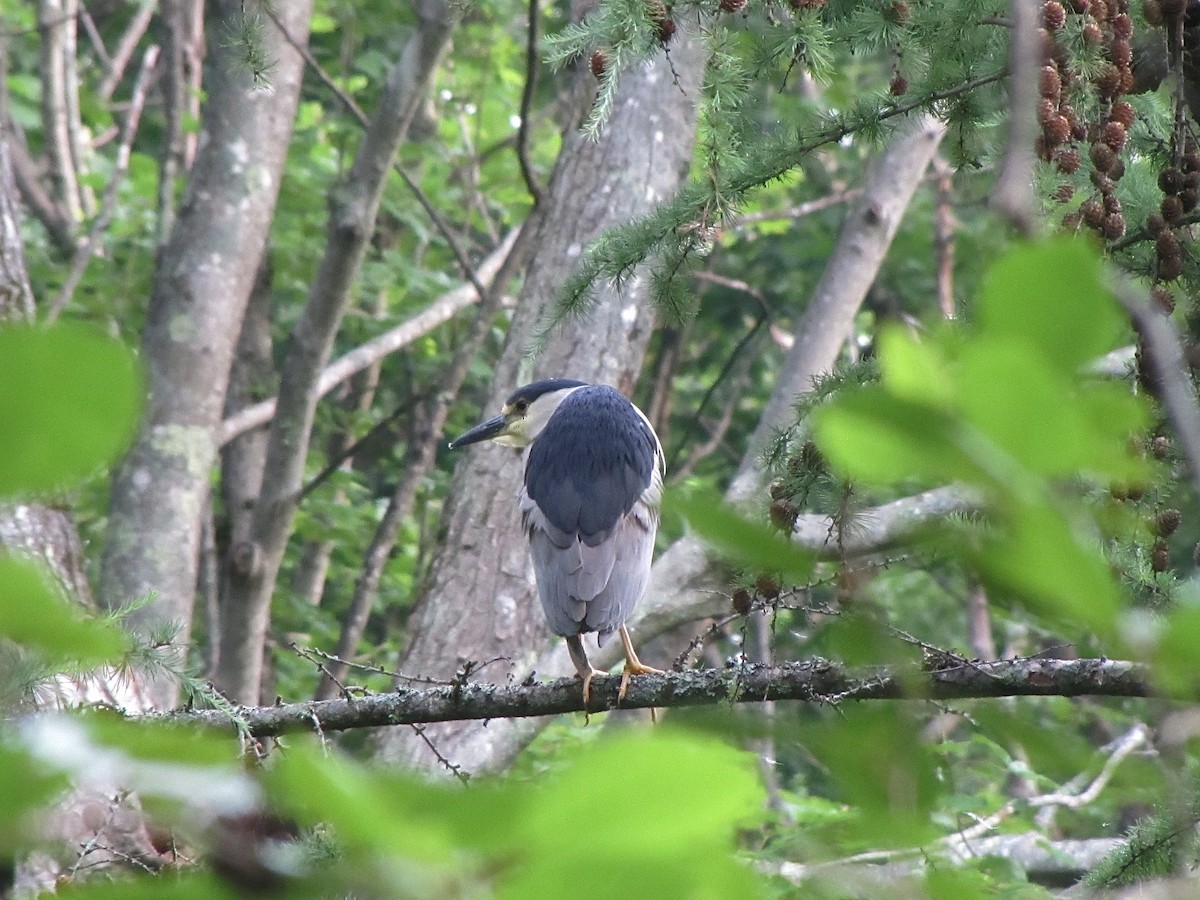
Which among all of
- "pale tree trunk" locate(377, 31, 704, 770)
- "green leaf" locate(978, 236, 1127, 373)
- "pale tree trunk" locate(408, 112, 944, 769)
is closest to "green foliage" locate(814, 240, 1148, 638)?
"green leaf" locate(978, 236, 1127, 373)

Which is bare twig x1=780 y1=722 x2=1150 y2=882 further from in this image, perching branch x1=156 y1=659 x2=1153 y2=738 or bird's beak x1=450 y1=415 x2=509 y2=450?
bird's beak x1=450 y1=415 x2=509 y2=450

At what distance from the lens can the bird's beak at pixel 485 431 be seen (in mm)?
4395

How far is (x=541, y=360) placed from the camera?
185 inches

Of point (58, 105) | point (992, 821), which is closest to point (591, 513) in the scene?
point (992, 821)

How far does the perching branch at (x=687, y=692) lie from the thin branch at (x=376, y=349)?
8.18 feet

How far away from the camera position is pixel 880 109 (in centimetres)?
238

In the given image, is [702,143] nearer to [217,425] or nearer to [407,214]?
[217,425]

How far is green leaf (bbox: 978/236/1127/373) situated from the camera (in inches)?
14.1

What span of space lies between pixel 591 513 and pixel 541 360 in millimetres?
1196

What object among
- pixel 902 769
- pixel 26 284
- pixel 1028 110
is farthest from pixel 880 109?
pixel 26 284

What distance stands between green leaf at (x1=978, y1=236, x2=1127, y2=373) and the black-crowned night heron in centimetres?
287

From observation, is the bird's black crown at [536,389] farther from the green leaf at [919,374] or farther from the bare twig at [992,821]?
the green leaf at [919,374]

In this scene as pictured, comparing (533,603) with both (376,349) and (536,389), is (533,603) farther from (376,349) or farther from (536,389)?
(376,349)

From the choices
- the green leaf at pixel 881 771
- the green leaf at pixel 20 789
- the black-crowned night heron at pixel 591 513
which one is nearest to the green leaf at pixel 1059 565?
the green leaf at pixel 881 771
